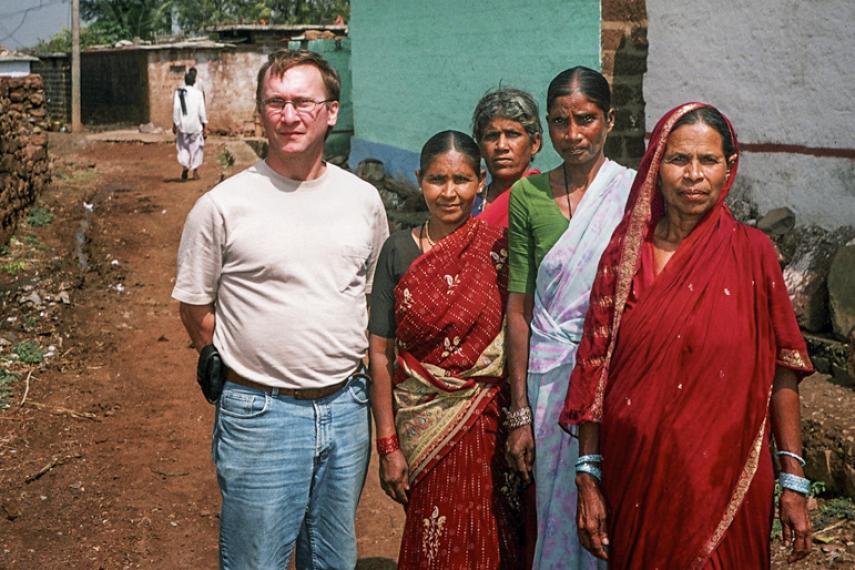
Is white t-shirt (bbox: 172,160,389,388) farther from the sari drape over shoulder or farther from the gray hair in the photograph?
the gray hair

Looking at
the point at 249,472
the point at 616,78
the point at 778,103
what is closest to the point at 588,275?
the point at 249,472

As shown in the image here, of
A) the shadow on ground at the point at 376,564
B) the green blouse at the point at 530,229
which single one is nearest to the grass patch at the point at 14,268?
the shadow on ground at the point at 376,564

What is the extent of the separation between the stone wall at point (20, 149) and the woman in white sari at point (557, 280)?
824cm

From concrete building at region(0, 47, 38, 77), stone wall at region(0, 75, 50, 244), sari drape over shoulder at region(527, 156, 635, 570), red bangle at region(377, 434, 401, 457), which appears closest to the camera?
sari drape over shoulder at region(527, 156, 635, 570)

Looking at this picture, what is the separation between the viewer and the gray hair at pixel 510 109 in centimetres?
333

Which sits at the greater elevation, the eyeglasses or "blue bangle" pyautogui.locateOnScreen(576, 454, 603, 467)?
the eyeglasses

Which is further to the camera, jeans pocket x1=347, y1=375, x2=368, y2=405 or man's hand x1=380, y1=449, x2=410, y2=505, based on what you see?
man's hand x1=380, y1=449, x2=410, y2=505

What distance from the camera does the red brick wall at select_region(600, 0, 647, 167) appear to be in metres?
6.54

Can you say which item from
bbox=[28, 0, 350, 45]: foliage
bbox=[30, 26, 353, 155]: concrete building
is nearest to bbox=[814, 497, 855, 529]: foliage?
bbox=[30, 26, 353, 155]: concrete building

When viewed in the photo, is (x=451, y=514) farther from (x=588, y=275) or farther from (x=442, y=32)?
(x=442, y=32)

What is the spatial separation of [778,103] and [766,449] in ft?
10.8

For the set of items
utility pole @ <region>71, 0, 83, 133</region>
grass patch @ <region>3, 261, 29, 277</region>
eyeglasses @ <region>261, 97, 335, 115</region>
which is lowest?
grass patch @ <region>3, 261, 29, 277</region>

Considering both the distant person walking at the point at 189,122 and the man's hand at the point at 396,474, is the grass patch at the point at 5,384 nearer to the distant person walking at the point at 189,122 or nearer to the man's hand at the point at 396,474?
the man's hand at the point at 396,474

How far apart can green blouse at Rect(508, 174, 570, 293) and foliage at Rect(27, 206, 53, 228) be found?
9605mm
